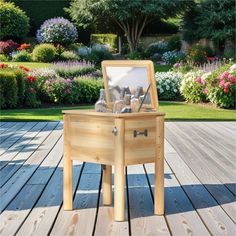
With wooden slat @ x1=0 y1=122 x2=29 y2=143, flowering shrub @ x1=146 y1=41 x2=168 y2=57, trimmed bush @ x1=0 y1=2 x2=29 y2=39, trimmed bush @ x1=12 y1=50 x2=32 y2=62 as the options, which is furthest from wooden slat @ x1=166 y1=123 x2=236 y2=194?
flowering shrub @ x1=146 y1=41 x2=168 y2=57

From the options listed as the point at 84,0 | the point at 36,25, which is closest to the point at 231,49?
the point at 84,0

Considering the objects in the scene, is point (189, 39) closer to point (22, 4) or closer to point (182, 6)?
point (182, 6)

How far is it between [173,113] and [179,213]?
7458 mm

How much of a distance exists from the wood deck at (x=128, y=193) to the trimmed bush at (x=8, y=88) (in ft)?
15.5

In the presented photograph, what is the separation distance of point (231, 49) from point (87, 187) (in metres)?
24.7

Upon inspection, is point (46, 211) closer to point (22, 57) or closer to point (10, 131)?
point (10, 131)

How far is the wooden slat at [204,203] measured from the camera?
392 centimetres

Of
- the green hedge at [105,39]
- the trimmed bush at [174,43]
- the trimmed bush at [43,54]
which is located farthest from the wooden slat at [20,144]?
the green hedge at [105,39]

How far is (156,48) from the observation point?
29.0 meters

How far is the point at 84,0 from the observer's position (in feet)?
93.7

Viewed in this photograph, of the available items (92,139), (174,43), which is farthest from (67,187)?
(174,43)

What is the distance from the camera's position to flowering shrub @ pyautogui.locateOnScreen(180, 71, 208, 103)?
13711 millimetres

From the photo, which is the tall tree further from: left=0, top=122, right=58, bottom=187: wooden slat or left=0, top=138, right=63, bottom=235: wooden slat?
left=0, top=138, right=63, bottom=235: wooden slat

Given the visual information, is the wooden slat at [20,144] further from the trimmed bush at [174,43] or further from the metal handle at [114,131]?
the trimmed bush at [174,43]
